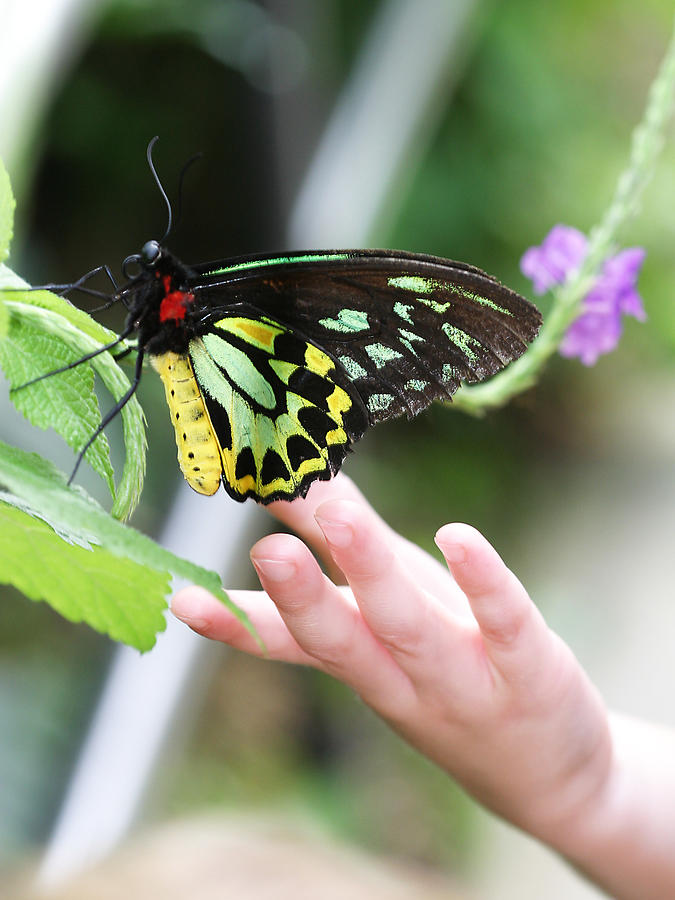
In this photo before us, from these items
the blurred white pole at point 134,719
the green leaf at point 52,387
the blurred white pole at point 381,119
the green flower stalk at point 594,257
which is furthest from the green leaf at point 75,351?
the blurred white pole at point 381,119

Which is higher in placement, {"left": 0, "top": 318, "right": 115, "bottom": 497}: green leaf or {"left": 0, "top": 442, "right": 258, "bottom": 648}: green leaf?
{"left": 0, "top": 318, "right": 115, "bottom": 497}: green leaf

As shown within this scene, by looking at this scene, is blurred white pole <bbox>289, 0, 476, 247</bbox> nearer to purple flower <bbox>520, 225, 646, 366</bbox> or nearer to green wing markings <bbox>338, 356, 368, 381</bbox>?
purple flower <bbox>520, 225, 646, 366</bbox>

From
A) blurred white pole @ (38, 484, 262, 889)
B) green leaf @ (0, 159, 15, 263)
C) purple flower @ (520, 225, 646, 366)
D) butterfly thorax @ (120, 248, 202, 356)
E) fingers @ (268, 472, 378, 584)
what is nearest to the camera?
green leaf @ (0, 159, 15, 263)

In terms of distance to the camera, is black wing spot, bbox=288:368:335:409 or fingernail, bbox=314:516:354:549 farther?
black wing spot, bbox=288:368:335:409

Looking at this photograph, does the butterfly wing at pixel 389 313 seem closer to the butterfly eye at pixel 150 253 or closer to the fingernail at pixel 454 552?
the butterfly eye at pixel 150 253

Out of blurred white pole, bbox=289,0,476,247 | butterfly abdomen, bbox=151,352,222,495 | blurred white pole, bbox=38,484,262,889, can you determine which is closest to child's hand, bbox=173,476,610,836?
butterfly abdomen, bbox=151,352,222,495

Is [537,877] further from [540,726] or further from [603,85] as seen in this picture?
[603,85]

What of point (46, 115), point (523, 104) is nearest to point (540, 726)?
point (46, 115)
